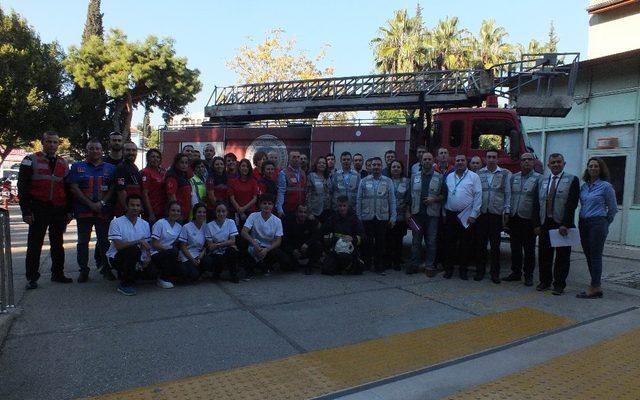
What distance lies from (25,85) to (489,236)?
2050 cm

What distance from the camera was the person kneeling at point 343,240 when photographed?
6598 millimetres

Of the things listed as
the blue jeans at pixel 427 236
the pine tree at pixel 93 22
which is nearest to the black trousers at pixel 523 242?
the blue jeans at pixel 427 236

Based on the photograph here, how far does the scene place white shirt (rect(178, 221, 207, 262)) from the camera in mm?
5840

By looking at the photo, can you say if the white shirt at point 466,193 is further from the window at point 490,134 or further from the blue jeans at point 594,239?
the window at point 490,134

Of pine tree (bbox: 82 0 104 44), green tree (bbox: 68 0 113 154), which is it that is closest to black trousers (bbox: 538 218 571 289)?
green tree (bbox: 68 0 113 154)

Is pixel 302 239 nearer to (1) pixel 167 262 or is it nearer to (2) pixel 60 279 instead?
(1) pixel 167 262

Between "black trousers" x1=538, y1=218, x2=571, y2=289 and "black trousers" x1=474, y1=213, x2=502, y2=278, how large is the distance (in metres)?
0.56

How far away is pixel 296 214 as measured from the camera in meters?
7.02

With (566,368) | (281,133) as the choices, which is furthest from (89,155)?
(566,368)

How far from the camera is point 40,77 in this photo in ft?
66.5

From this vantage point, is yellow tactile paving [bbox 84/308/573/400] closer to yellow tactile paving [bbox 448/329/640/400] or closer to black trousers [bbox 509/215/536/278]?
yellow tactile paving [bbox 448/329/640/400]

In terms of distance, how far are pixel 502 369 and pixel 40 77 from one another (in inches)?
885

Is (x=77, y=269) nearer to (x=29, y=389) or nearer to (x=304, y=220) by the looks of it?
(x=304, y=220)

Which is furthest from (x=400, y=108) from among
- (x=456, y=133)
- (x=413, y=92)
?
(x=456, y=133)
